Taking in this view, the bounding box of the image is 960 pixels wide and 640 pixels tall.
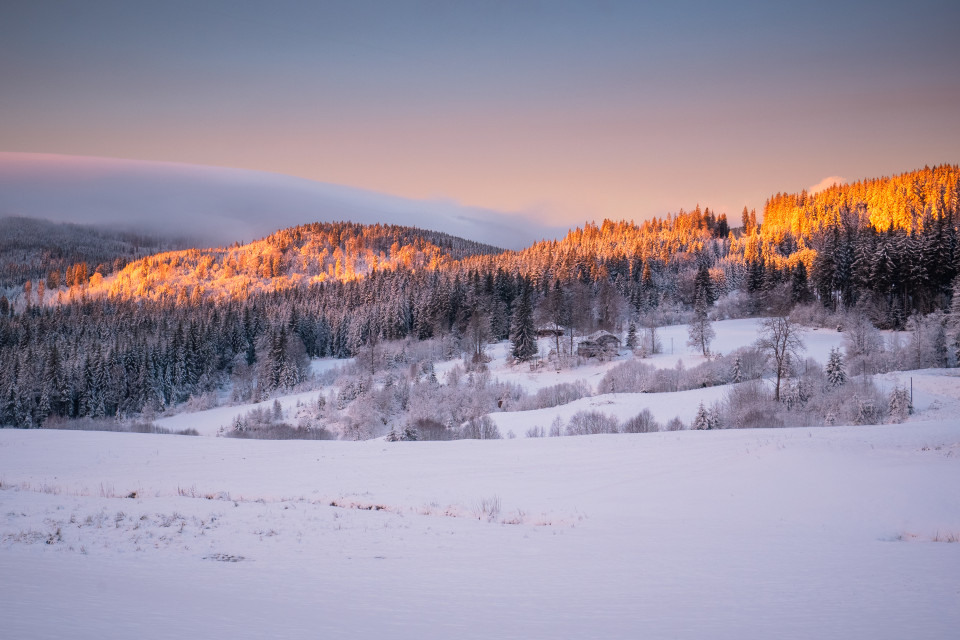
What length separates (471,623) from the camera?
5.57 m

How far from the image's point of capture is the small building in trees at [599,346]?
7131cm

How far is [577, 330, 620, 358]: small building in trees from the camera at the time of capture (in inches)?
2808

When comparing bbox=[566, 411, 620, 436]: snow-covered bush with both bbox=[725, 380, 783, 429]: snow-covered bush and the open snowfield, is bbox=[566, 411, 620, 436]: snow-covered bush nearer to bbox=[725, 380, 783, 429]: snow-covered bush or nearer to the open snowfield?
bbox=[725, 380, 783, 429]: snow-covered bush

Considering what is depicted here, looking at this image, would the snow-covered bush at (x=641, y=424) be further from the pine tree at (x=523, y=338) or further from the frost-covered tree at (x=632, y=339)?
the pine tree at (x=523, y=338)

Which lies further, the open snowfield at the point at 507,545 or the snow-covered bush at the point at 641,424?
the snow-covered bush at the point at 641,424

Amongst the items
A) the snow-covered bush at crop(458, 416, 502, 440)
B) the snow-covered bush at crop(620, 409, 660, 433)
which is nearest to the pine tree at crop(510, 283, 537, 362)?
the snow-covered bush at crop(458, 416, 502, 440)

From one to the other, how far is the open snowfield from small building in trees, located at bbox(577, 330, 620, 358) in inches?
1921

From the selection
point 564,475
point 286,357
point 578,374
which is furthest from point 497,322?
point 564,475

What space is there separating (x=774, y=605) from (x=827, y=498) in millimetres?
10569

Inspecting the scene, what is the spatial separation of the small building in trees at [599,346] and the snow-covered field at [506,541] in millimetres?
47033

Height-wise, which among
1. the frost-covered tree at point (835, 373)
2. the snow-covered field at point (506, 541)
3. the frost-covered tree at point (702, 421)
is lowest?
the frost-covered tree at point (702, 421)

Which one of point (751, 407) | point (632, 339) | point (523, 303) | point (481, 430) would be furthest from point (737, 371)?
point (523, 303)

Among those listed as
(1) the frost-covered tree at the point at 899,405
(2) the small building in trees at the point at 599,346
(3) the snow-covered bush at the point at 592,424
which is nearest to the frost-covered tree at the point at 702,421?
(3) the snow-covered bush at the point at 592,424

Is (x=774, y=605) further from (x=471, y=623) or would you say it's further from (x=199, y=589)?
(x=199, y=589)
